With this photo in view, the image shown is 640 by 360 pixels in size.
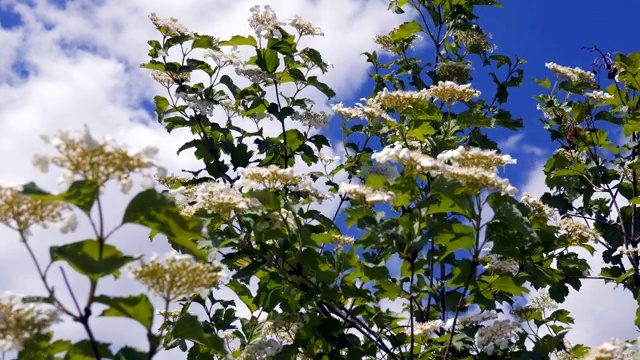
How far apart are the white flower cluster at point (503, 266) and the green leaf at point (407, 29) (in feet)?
8.90

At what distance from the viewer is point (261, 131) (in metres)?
5.38

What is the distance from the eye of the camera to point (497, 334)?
13.3 feet

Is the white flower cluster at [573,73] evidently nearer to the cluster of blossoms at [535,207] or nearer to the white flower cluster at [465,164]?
the cluster of blossoms at [535,207]

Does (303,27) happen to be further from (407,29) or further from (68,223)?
(68,223)

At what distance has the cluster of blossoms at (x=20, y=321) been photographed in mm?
2297

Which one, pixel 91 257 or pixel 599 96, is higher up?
pixel 599 96

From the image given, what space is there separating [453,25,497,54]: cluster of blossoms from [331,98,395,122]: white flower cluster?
175cm

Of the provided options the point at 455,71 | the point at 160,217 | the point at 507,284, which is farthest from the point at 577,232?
the point at 160,217

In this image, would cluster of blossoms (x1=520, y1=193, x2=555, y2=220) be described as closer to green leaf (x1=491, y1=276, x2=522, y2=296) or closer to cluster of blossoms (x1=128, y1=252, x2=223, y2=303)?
green leaf (x1=491, y1=276, x2=522, y2=296)

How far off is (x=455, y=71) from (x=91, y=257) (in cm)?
459

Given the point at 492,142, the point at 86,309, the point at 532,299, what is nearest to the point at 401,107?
the point at 492,142

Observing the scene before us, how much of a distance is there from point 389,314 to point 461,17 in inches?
138

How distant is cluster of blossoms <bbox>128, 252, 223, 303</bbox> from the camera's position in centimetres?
240

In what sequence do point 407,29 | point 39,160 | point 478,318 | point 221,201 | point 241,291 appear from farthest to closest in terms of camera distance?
Answer: 1. point 407,29
2. point 241,291
3. point 478,318
4. point 221,201
5. point 39,160
